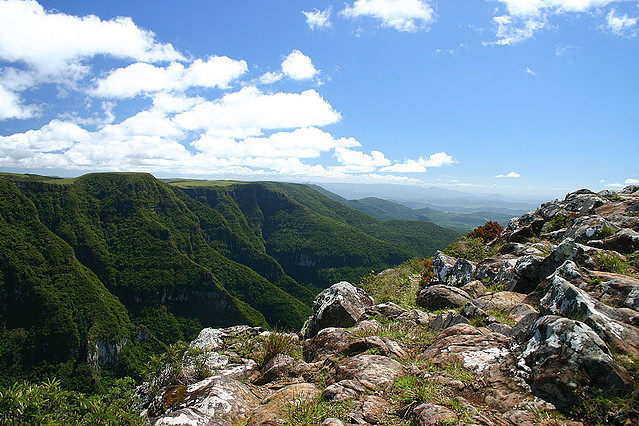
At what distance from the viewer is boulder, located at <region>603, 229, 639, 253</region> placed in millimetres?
9812

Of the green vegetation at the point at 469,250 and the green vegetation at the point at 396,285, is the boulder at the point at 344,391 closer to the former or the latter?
the green vegetation at the point at 396,285

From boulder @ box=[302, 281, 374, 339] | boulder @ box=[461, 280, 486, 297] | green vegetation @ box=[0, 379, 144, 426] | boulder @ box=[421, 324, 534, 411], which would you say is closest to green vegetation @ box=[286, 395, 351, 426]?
boulder @ box=[421, 324, 534, 411]

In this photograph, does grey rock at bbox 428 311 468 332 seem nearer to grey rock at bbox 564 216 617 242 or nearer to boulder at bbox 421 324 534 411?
boulder at bbox 421 324 534 411

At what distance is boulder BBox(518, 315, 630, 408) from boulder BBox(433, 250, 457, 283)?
10.6m

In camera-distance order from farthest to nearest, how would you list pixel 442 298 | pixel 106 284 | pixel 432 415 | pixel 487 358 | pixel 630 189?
pixel 106 284
pixel 630 189
pixel 442 298
pixel 487 358
pixel 432 415

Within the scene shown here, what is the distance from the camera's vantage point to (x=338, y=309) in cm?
1030

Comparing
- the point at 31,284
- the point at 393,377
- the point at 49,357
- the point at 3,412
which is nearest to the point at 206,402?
the point at 3,412

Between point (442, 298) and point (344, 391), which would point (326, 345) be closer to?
point (344, 391)

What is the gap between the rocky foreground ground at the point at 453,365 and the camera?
423 cm

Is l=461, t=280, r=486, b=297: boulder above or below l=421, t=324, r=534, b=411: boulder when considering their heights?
below

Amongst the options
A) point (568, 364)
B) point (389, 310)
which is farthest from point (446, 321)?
point (568, 364)

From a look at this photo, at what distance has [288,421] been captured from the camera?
15.1 ft

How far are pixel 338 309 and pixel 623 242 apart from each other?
10643mm

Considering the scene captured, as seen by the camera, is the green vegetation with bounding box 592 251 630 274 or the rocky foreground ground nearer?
the rocky foreground ground
